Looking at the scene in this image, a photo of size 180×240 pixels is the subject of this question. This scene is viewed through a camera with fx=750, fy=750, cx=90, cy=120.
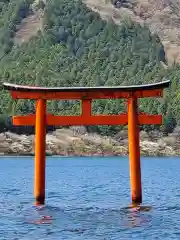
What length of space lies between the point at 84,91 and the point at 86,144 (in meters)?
129

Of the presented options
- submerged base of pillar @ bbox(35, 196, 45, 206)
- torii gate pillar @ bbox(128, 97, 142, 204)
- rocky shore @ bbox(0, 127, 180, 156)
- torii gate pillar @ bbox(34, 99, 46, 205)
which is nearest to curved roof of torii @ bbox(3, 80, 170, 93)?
torii gate pillar @ bbox(128, 97, 142, 204)

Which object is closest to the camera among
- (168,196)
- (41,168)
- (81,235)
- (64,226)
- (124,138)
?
(81,235)

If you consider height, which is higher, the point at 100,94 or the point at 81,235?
the point at 100,94

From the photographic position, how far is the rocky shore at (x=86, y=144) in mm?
158800

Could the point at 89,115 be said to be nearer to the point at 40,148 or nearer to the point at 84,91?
the point at 84,91

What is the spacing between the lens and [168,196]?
161 ft

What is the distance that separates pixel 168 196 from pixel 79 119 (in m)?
13.5

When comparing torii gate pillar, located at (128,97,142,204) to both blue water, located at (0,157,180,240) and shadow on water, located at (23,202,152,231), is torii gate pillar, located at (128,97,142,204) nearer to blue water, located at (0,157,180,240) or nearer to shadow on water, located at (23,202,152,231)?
shadow on water, located at (23,202,152,231)

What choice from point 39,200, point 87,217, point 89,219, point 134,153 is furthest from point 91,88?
point 89,219

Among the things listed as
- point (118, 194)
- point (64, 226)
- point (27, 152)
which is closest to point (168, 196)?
point (118, 194)

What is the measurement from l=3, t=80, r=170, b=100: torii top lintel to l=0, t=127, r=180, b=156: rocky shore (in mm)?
119031

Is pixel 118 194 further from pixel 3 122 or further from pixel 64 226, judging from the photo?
pixel 3 122

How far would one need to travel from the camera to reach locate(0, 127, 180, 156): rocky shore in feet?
521

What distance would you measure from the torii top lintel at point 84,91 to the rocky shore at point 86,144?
119 meters
